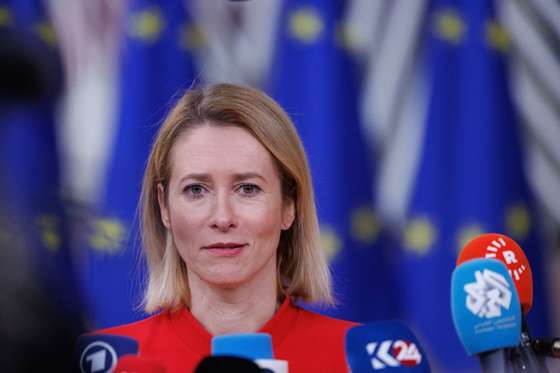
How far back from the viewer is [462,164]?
9.37ft

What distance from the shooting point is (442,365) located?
270cm

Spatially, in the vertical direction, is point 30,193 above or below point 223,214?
below

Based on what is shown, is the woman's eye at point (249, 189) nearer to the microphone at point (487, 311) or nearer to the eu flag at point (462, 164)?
the microphone at point (487, 311)

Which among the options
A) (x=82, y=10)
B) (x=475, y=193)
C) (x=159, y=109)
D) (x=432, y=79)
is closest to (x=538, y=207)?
(x=475, y=193)

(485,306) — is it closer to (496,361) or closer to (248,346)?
(496,361)

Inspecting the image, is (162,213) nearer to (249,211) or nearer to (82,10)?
(249,211)

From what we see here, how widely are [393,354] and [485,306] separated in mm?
129

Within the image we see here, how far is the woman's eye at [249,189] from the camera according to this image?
1401mm

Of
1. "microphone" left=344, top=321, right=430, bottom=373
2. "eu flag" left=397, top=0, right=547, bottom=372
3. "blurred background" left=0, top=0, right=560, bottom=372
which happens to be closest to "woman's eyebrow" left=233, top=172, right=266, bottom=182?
"microphone" left=344, top=321, right=430, bottom=373

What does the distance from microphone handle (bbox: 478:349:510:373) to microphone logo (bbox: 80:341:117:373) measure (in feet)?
1.47

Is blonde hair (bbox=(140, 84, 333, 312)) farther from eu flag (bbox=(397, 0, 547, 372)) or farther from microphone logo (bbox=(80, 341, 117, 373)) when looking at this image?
eu flag (bbox=(397, 0, 547, 372))

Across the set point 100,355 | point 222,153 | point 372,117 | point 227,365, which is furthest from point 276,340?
point 372,117

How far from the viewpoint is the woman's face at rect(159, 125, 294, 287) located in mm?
1387

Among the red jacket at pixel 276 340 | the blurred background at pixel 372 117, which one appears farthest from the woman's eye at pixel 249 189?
the blurred background at pixel 372 117
